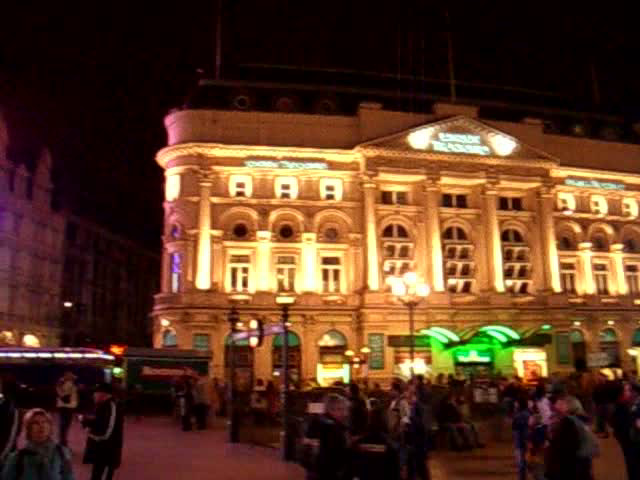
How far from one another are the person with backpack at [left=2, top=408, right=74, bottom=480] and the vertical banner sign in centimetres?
4402

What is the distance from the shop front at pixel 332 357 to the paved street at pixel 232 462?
27.2m

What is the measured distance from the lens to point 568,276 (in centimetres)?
5753

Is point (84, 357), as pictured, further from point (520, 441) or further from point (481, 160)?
point (481, 160)

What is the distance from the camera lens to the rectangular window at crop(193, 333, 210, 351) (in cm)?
4888

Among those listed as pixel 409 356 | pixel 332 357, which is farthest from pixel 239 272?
pixel 409 356

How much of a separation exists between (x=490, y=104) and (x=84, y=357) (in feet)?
131

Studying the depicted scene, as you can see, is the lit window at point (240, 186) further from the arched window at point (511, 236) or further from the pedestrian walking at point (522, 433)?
the pedestrian walking at point (522, 433)

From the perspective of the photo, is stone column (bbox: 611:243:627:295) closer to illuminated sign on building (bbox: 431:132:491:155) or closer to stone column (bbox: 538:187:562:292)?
stone column (bbox: 538:187:562:292)

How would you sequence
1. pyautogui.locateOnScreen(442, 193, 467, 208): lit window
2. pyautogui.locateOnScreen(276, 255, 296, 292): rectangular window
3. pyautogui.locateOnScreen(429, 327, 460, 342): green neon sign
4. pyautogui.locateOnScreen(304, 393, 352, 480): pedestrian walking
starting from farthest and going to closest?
pyautogui.locateOnScreen(442, 193, 467, 208): lit window, pyautogui.locateOnScreen(276, 255, 296, 292): rectangular window, pyautogui.locateOnScreen(429, 327, 460, 342): green neon sign, pyautogui.locateOnScreen(304, 393, 352, 480): pedestrian walking

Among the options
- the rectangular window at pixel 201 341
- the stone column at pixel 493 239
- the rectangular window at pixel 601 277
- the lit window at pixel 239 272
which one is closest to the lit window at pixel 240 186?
the lit window at pixel 239 272

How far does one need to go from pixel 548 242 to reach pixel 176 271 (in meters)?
28.9

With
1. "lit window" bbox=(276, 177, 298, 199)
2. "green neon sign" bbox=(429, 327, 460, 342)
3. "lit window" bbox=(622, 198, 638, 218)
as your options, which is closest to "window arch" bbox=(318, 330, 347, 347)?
"green neon sign" bbox=(429, 327, 460, 342)

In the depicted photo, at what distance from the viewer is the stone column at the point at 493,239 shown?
53.7 m

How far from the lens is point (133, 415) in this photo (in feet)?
117
